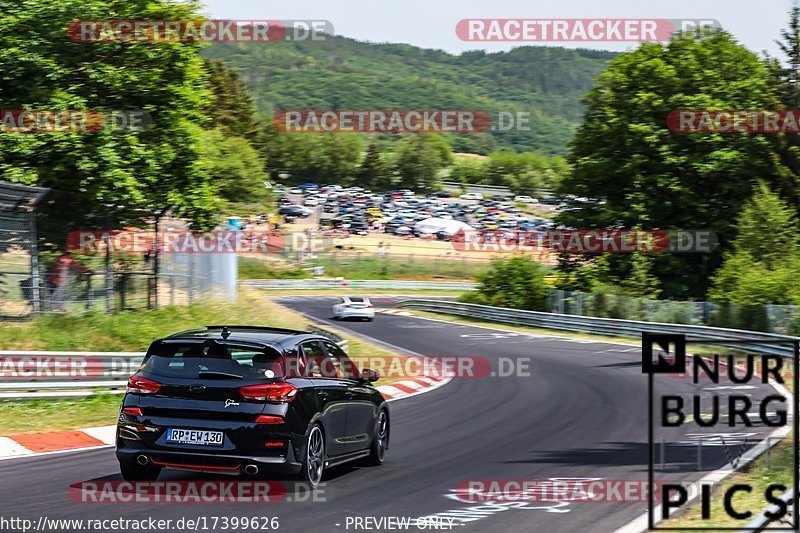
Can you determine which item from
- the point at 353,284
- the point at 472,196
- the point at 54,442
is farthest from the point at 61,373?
the point at 472,196

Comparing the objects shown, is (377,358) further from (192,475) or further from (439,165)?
(439,165)

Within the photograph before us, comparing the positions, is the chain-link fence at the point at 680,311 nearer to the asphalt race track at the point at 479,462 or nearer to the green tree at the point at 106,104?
the asphalt race track at the point at 479,462

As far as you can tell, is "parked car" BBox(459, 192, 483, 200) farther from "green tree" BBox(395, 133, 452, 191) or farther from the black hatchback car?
the black hatchback car

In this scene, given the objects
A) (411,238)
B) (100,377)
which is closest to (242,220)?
(411,238)

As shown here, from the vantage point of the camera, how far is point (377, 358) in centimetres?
2880

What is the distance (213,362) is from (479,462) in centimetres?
412

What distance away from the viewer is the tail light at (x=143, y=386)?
9.44 metres

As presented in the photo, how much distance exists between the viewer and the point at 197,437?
30.2 ft

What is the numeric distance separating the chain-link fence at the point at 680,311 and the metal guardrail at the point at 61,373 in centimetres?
2161

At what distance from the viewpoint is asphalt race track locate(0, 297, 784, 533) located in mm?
8648

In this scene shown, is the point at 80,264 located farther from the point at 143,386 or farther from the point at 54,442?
the point at 143,386

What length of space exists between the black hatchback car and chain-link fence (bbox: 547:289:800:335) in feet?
83.9

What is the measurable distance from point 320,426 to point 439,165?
16983 cm

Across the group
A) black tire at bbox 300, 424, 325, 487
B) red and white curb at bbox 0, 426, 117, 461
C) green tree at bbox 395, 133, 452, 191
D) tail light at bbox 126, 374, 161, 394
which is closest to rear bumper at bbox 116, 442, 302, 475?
black tire at bbox 300, 424, 325, 487
